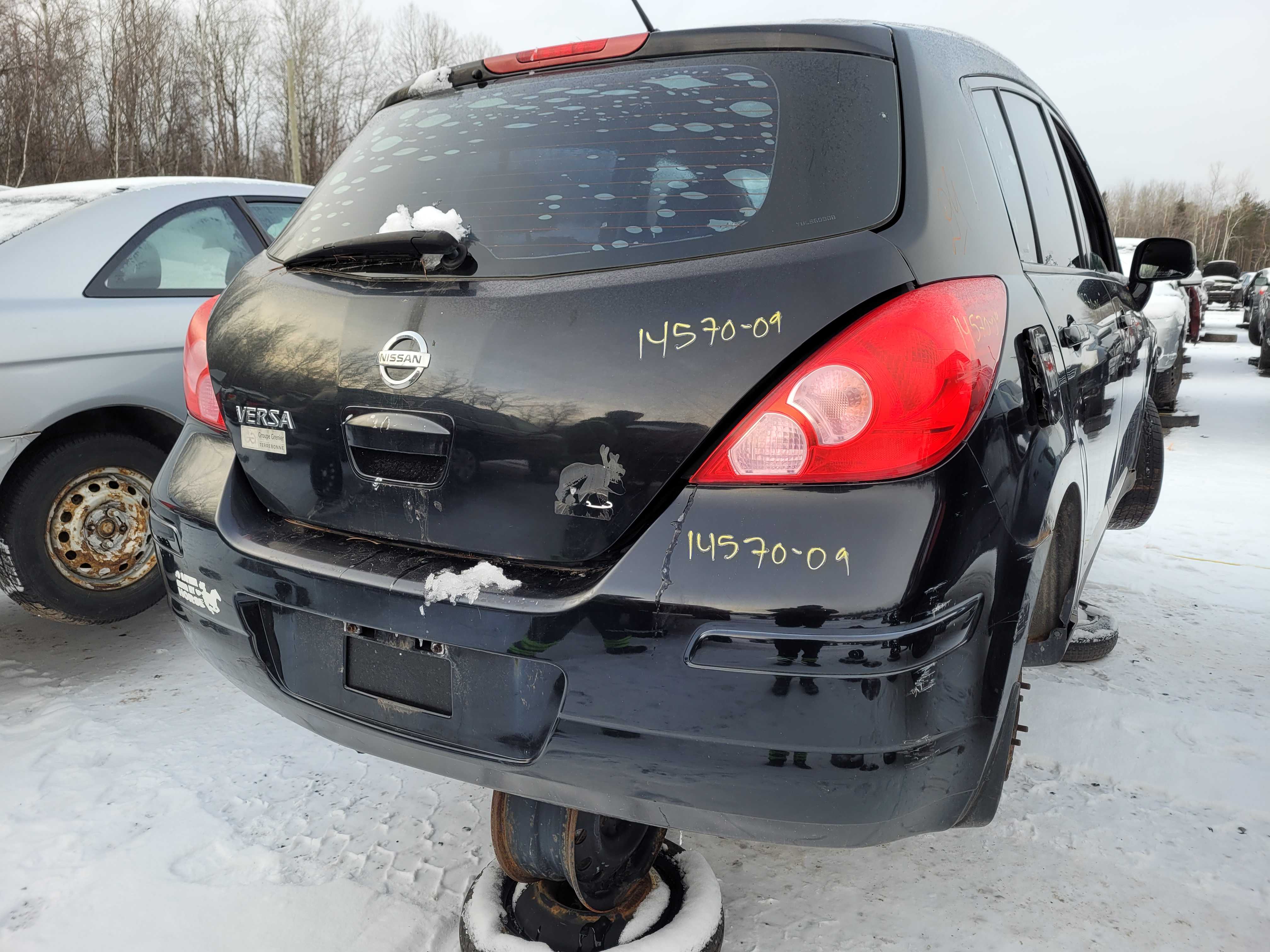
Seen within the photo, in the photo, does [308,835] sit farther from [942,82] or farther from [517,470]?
[942,82]

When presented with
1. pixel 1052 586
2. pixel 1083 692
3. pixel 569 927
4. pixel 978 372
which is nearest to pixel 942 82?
pixel 978 372

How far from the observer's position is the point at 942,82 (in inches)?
61.4

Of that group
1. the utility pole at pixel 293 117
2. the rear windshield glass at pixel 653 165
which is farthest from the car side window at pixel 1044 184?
the utility pole at pixel 293 117

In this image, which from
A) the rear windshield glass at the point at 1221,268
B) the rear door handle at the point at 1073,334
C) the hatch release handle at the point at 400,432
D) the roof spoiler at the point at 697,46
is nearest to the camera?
the hatch release handle at the point at 400,432

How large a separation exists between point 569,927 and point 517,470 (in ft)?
3.03

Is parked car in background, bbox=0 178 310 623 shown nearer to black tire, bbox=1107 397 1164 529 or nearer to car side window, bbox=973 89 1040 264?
car side window, bbox=973 89 1040 264

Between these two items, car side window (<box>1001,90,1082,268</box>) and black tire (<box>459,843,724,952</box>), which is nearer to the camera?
black tire (<box>459,843,724,952</box>)

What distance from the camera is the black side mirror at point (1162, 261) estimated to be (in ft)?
10.4

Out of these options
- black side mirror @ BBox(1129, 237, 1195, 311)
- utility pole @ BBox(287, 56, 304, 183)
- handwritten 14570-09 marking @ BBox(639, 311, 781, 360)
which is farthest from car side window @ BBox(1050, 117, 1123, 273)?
utility pole @ BBox(287, 56, 304, 183)

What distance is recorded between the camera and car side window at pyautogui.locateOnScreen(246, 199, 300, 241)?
12.4ft

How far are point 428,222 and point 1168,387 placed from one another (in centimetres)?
928

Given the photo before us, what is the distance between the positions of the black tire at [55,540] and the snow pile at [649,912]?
2.24 meters

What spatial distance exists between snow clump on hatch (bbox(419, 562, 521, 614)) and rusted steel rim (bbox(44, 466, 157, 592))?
202cm

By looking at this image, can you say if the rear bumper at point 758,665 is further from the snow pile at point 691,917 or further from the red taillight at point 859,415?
the snow pile at point 691,917
